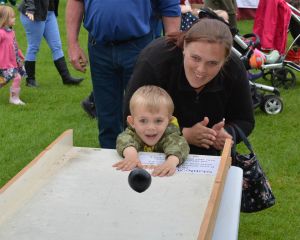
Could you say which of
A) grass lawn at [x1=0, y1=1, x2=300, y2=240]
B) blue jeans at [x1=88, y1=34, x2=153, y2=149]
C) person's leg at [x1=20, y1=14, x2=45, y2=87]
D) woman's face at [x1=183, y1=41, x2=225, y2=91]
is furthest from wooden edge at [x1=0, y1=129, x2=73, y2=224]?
person's leg at [x1=20, y1=14, x2=45, y2=87]

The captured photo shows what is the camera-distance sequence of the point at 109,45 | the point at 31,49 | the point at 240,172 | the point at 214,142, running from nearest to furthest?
1. the point at 240,172
2. the point at 214,142
3. the point at 109,45
4. the point at 31,49

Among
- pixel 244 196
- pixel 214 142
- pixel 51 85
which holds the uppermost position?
pixel 214 142

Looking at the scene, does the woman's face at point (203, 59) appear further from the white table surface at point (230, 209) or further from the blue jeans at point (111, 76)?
the blue jeans at point (111, 76)

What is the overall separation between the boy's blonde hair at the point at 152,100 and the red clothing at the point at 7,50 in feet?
13.1

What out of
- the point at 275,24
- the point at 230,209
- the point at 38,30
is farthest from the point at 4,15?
the point at 230,209

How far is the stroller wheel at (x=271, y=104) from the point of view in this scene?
599 cm

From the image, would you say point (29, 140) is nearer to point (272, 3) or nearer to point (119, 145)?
point (119, 145)

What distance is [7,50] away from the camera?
6.34 metres

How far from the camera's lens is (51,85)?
7297mm

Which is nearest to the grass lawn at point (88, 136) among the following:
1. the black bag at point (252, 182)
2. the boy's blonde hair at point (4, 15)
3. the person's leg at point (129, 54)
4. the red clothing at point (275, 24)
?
the red clothing at point (275, 24)

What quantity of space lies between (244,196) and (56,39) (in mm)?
4840

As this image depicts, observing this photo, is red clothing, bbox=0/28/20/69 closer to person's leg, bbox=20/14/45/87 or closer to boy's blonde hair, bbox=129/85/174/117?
person's leg, bbox=20/14/45/87

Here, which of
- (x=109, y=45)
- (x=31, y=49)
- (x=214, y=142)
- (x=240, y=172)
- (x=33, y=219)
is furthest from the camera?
(x=31, y=49)

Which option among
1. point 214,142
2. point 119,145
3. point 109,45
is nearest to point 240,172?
point 214,142
